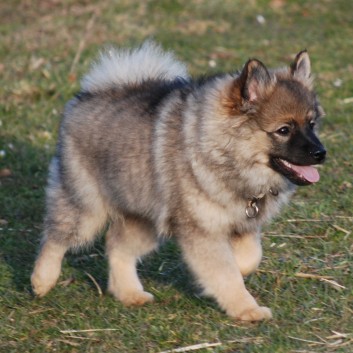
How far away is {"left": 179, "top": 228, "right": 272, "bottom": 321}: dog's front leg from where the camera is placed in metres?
4.39

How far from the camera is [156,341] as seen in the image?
4336mm

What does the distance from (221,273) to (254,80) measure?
96 centimetres

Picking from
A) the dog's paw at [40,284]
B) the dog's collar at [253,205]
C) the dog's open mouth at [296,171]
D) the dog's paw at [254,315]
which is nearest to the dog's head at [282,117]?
the dog's open mouth at [296,171]

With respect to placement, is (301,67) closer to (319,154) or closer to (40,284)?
(319,154)

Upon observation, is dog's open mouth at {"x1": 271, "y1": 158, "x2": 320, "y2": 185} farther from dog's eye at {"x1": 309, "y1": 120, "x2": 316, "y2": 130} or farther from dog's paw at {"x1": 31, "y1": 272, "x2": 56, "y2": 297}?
dog's paw at {"x1": 31, "y1": 272, "x2": 56, "y2": 297}

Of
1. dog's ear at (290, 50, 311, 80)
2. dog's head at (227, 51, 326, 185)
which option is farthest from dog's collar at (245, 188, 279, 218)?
dog's ear at (290, 50, 311, 80)

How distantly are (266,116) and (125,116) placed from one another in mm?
869

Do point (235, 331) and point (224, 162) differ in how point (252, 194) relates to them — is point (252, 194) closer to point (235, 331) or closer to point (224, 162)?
point (224, 162)

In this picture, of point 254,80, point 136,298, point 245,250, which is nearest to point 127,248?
point 136,298

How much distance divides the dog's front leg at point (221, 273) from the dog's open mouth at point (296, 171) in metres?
0.46

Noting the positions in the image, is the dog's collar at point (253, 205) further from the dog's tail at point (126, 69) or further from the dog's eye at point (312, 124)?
the dog's tail at point (126, 69)

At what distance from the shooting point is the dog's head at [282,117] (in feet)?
14.1

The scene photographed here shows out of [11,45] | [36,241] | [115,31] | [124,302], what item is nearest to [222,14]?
[115,31]

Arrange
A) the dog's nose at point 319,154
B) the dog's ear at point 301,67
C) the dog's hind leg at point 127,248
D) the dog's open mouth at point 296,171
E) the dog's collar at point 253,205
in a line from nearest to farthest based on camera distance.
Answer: the dog's nose at point 319,154 → the dog's open mouth at point 296,171 → the dog's collar at point 253,205 → the dog's ear at point 301,67 → the dog's hind leg at point 127,248
